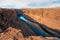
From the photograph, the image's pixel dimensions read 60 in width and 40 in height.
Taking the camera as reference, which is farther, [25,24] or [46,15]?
[46,15]

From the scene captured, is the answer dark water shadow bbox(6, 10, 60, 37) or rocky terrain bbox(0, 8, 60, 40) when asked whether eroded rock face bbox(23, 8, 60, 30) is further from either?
dark water shadow bbox(6, 10, 60, 37)

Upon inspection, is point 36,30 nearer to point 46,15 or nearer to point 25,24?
point 25,24

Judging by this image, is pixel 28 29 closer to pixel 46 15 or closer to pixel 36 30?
pixel 36 30

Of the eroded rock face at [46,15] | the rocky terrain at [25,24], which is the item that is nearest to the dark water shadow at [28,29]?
the rocky terrain at [25,24]

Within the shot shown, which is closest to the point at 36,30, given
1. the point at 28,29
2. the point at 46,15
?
the point at 28,29

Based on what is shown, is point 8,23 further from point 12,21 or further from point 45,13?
point 45,13

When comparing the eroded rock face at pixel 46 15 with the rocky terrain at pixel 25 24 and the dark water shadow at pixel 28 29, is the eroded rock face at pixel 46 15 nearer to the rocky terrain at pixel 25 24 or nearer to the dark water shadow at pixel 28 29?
the rocky terrain at pixel 25 24

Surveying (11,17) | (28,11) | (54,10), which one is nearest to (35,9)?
(28,11)

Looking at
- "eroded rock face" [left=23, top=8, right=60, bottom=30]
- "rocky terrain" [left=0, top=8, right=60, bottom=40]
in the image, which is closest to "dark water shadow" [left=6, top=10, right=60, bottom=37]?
"rocky terrain" [left=0, top=8, right=60, bottom=40]
